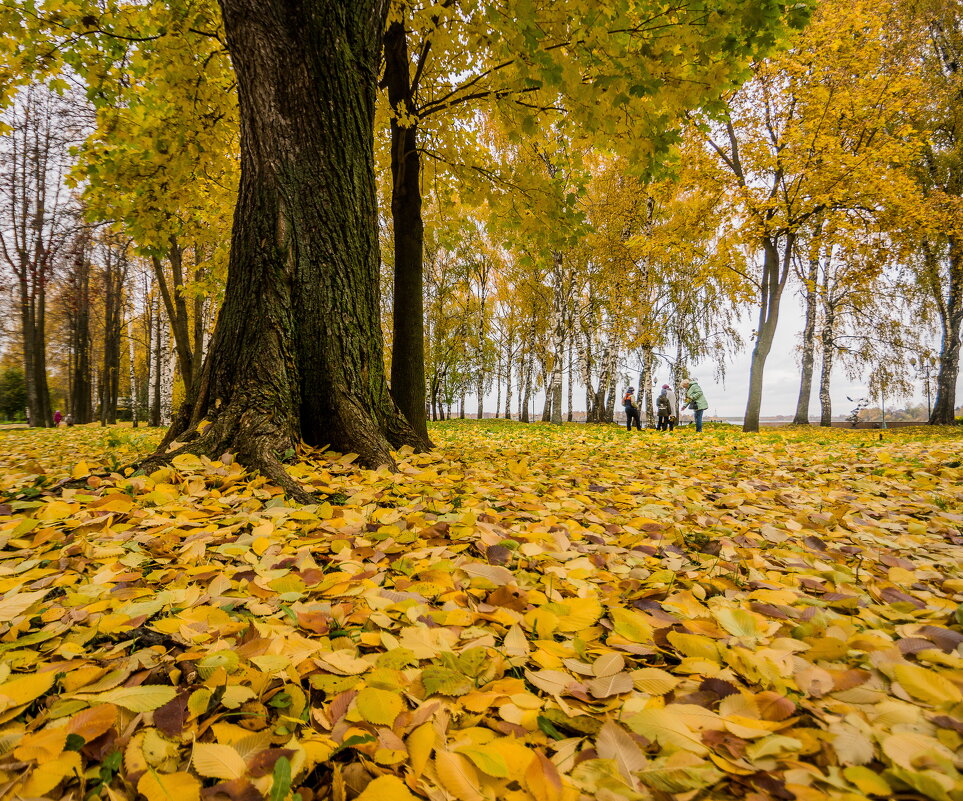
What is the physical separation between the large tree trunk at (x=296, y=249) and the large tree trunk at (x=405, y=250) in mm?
1575

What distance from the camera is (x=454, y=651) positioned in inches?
44.4

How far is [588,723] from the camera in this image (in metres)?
0.88

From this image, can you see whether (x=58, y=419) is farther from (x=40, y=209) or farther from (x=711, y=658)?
(x=711, y=658)

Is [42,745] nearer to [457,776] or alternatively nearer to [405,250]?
[457,776]

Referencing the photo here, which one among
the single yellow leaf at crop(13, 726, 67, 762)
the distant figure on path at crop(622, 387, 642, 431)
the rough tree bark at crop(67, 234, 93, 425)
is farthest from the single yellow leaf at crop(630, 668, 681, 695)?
the rough tree bark at crop(67, 234, 93, 425)

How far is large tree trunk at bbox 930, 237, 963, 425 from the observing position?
12.8 meters

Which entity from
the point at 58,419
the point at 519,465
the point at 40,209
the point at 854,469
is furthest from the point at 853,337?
the point at 58,419

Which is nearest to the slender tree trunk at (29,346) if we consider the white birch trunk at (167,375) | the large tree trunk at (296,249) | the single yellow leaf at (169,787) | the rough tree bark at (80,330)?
the rough tree bark at (80,330)

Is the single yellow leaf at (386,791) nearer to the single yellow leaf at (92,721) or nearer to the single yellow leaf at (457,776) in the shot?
the single yellow leaf at (457,776)

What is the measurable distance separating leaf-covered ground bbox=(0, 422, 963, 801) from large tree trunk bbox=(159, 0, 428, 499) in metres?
0.70

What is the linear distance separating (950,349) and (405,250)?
653 inches

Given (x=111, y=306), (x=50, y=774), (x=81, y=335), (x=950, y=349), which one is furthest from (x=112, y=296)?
(x=950, y=349)

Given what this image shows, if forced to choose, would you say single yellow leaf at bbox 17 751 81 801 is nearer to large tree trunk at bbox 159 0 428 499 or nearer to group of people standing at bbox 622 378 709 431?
large tree trunk at bbox 159 0 428 499

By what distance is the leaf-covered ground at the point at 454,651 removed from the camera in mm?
740
